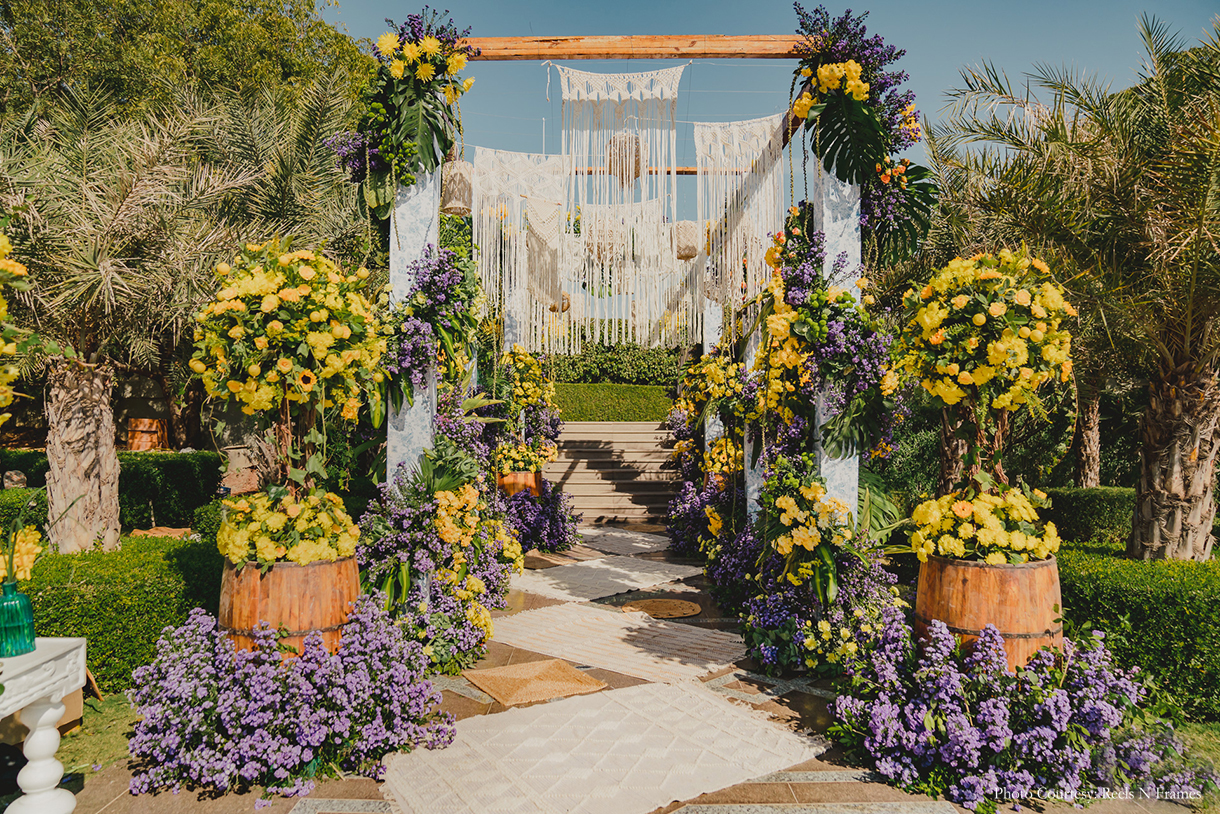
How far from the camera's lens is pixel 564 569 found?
23.0 feet

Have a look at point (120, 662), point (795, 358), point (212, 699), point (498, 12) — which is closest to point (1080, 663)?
point (795, 358)

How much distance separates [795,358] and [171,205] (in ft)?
15.0

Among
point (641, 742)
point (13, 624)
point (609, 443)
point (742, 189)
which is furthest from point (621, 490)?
point (13, 624)

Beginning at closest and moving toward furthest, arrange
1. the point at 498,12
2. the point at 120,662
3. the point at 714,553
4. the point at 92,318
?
the point at 120,662 → the point at 92,318 → the point at 714,553 → the point at 498,12

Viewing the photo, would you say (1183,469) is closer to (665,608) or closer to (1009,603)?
(1009,603)

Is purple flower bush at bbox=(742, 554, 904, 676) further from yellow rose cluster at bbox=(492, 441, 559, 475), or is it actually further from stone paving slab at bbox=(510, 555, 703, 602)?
yellow rose cluster at bbox=(492, 441, 559, 475)

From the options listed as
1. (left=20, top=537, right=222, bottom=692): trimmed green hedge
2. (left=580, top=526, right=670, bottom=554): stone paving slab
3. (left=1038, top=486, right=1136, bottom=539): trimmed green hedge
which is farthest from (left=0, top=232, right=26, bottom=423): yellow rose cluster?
(left=1038, top=486, right=1136, bottom=539): trimmed green hedge

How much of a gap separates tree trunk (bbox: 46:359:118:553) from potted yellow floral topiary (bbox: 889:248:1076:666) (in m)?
5.51

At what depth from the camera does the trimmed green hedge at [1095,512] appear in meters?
7.38

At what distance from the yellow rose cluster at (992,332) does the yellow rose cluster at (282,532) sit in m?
2.88

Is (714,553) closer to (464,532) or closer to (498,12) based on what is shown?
(464,532)

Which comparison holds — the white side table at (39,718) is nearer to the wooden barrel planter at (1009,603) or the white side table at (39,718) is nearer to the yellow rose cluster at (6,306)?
the yellow rose cluster at (6,306)

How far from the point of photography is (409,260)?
4.14 meters

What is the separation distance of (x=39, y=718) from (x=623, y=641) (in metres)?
3.17
